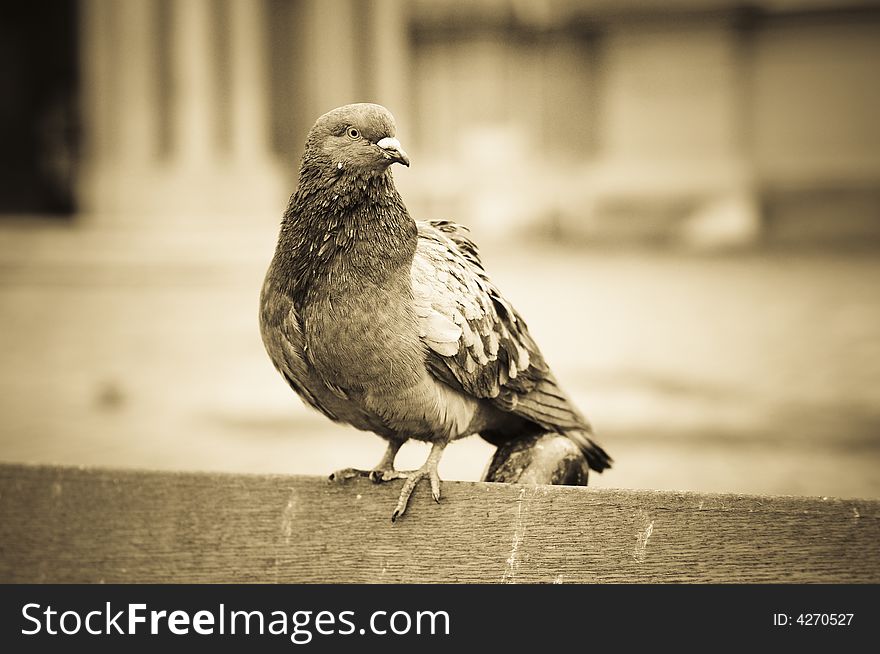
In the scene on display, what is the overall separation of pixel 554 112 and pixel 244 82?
14.1 ft

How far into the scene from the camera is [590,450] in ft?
9.96

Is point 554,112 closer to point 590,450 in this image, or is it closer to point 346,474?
point 590,450

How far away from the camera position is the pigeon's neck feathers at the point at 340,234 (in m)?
2.59

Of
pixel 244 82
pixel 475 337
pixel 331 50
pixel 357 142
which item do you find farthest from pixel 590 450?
pixel 331 50

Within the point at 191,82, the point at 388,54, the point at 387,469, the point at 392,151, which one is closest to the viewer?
the point at 392,151

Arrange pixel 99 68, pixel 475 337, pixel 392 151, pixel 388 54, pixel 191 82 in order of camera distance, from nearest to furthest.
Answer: pixel 392 151
pixel 475 337
pixel 191 82
pixel 99 68
pixel 388 54

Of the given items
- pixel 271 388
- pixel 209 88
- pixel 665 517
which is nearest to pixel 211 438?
pixel 271 388

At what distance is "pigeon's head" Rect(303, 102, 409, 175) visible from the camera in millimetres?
2535

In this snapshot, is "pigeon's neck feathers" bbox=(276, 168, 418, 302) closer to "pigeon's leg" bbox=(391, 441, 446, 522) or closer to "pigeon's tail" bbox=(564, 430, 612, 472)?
"pigeon's leg" bbox=(391, 441, 446, 522)

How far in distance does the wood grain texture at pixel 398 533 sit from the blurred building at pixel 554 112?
1270 cm

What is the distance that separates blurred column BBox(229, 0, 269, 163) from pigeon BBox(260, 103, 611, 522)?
513 inches

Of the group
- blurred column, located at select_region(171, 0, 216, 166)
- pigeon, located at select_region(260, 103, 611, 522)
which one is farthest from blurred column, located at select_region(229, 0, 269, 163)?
pigeon, located at select_region(260, 103, 611, 522)

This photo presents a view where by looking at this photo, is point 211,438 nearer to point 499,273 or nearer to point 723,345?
point 723,345

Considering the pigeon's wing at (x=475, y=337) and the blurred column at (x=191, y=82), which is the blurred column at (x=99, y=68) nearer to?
the blurred column at (x=191, y=82)
